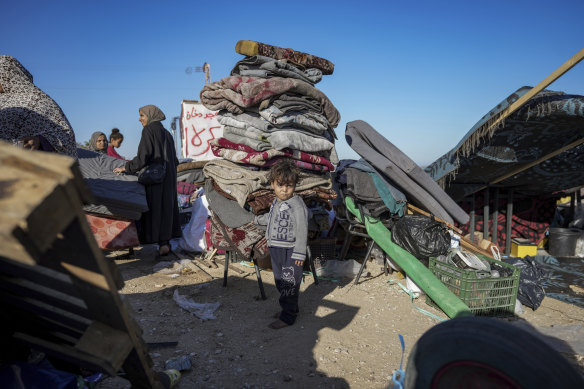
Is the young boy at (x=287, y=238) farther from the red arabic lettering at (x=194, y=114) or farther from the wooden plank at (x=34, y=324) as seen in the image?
the red arabic lettering at (x=194, y=114)

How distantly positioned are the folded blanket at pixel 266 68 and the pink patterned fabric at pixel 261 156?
0.89 metres

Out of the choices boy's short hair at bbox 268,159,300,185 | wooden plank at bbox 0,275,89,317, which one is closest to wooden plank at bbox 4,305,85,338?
wooden plank at bbox 0,275,89,317

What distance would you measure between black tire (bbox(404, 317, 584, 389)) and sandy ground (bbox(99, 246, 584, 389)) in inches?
49.0

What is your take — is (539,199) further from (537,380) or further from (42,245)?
(42,245)

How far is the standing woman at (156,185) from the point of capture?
5.08 meters

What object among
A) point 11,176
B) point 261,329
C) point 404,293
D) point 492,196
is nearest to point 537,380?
point 11,176

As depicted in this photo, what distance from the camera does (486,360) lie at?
4.30 feet

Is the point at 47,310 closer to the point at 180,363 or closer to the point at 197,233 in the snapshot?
the point at 180,363

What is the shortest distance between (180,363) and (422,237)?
2902 millimetres

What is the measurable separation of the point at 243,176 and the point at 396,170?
6.34ft

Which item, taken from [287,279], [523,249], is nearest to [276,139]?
[287,279]

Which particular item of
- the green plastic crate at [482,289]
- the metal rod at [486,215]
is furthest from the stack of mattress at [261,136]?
the metal rod at [486,215]

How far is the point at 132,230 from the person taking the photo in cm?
505

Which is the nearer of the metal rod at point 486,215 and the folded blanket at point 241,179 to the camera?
the folded blanket at point 241,179
